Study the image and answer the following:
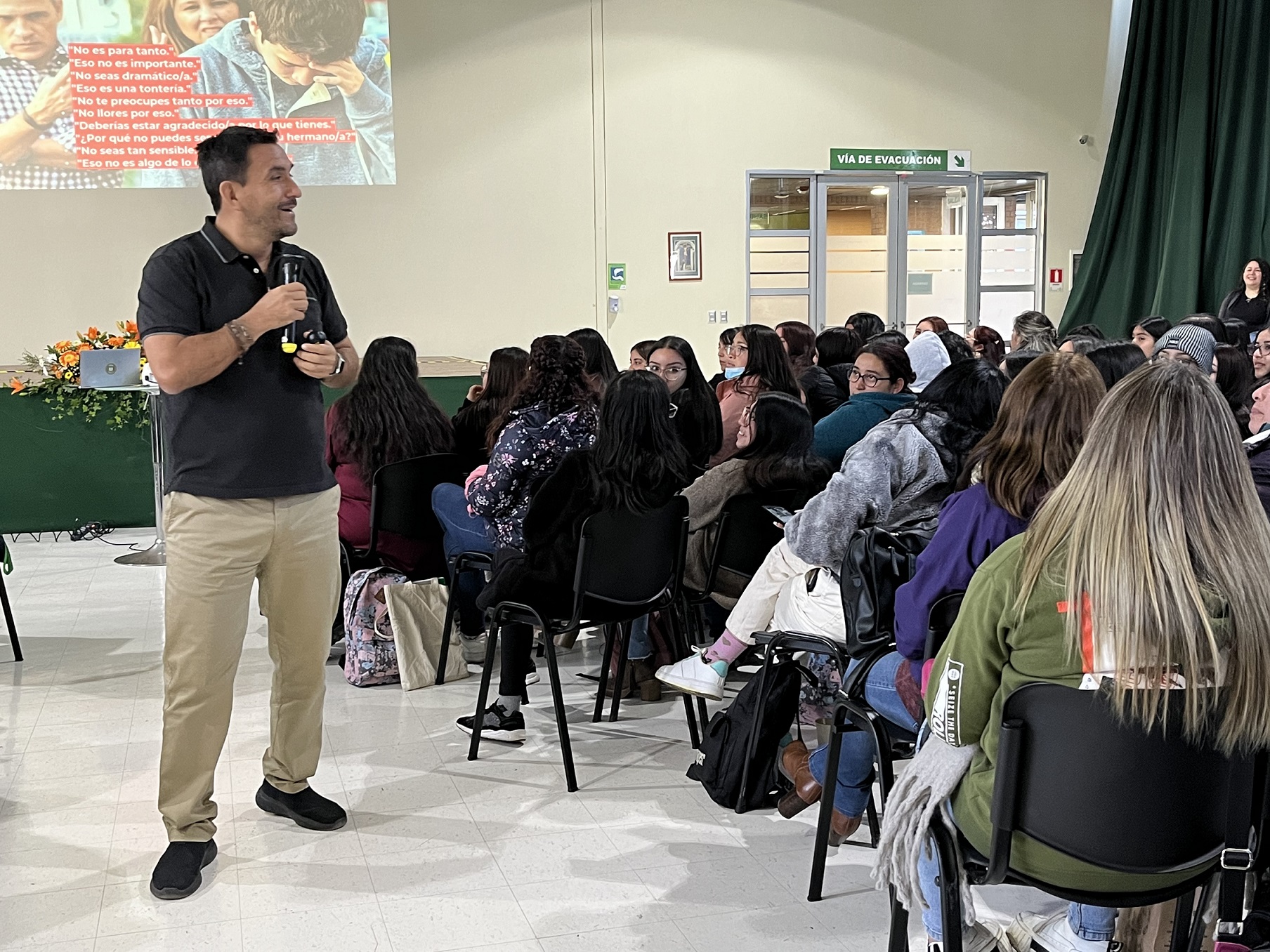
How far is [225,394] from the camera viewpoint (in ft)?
8.40

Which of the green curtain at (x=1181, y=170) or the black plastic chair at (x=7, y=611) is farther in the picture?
the green curtain at (x=1181, y=170)

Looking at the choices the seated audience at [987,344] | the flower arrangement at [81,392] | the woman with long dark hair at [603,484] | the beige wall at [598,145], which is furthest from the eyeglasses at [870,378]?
the beige wall at [598,145]

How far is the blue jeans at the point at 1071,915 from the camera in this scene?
1893 millimetres

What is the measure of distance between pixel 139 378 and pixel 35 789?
343 cm

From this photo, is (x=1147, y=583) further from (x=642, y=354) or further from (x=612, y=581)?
(x=642, y=354)

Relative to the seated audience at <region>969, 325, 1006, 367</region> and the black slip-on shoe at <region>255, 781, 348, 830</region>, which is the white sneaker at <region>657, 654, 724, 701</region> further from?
the seated audience at <region>969, 325, 1006, 367</region>

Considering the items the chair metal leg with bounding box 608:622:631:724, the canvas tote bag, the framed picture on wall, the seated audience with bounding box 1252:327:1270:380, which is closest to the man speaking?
the chair metal leg with bounding box 608:622:631:724

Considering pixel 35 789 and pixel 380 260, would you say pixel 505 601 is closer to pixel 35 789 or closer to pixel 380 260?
pixel 35 789

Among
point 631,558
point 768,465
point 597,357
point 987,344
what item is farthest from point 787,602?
point 987,344

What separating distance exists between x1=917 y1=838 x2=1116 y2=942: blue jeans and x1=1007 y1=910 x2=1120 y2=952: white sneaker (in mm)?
13

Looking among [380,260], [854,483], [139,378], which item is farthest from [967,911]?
[380,260]

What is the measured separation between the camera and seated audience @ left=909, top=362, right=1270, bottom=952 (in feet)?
5.03

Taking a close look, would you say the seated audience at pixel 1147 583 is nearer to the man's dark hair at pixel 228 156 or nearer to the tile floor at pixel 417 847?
the tile floor at pixel 417 847

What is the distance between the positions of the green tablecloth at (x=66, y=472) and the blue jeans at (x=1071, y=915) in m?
6.04
